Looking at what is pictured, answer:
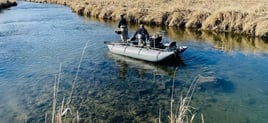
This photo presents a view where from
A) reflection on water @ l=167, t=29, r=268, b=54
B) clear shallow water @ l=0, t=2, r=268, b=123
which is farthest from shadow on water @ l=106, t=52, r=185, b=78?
reflection on water @ l=167, t=29, r=268, b=54

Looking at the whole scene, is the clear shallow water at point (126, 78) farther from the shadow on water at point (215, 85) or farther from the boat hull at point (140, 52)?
the boat hull at point (140, 52)

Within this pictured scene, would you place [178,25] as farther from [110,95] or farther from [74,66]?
[110,95]

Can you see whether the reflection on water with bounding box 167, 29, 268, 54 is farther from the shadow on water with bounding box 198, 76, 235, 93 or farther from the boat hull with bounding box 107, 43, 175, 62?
the shadow on water with bounding box 198, 76, 235, 93

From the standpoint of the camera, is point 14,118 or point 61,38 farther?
point 61,38

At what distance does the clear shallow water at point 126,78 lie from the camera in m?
12.1

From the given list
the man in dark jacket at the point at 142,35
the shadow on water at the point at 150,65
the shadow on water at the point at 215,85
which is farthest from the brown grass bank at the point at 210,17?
the shadow on water at the point at 215,85

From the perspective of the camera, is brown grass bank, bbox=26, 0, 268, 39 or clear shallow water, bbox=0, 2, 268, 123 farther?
brown grass bank, bbox=26, 0, 268, 39

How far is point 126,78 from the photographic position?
629 inches

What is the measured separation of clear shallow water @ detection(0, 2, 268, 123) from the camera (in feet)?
39.6

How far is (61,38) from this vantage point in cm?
2508

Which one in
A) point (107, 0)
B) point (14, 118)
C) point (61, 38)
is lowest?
point (14, 118)

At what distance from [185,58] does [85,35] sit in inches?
378

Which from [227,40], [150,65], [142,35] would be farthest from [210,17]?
[150,65]

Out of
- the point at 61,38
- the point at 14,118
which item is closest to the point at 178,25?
the point at 61,38
